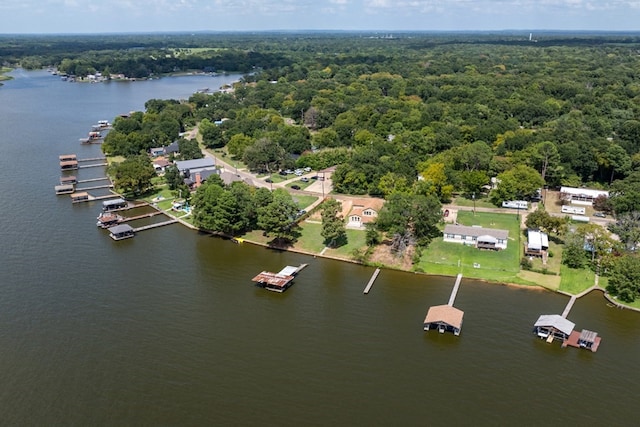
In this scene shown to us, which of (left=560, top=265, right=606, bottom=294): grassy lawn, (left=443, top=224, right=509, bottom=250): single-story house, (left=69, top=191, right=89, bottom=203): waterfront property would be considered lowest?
(left=69, top=191, right=89, bottom=203): waterfront property

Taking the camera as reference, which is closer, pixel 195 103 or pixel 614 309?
pixel 614 309

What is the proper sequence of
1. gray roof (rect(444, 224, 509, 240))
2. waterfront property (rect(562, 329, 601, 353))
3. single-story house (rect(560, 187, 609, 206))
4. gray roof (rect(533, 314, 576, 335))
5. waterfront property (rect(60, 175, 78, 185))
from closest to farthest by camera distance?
waterfront property (rect(562, 329, 601, 353))
gray roof (rect(533, 314, 576, 335))
gray roof (rect(444, 224, 509, 240))
single-story house (rect(560, 187, 609, 206))
waterfront property (rect(60, 175, 78, 185))

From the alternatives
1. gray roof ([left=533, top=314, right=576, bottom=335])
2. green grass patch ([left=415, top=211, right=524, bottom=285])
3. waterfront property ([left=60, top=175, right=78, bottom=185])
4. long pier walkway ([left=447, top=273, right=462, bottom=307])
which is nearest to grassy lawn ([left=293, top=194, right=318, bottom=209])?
green grass patch ([left=415, top=211, right=524, bottom=285])

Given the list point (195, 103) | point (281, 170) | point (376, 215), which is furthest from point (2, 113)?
point (376, 215)

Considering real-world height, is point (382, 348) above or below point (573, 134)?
below

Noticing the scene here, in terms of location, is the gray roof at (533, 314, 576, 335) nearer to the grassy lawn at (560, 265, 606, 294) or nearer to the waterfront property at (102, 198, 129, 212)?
the grassy lawn at (560, 265, 606, 294)

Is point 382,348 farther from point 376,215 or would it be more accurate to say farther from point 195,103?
point 195,103

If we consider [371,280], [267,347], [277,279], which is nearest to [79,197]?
[277,279]

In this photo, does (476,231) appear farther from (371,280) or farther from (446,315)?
(446,315)
